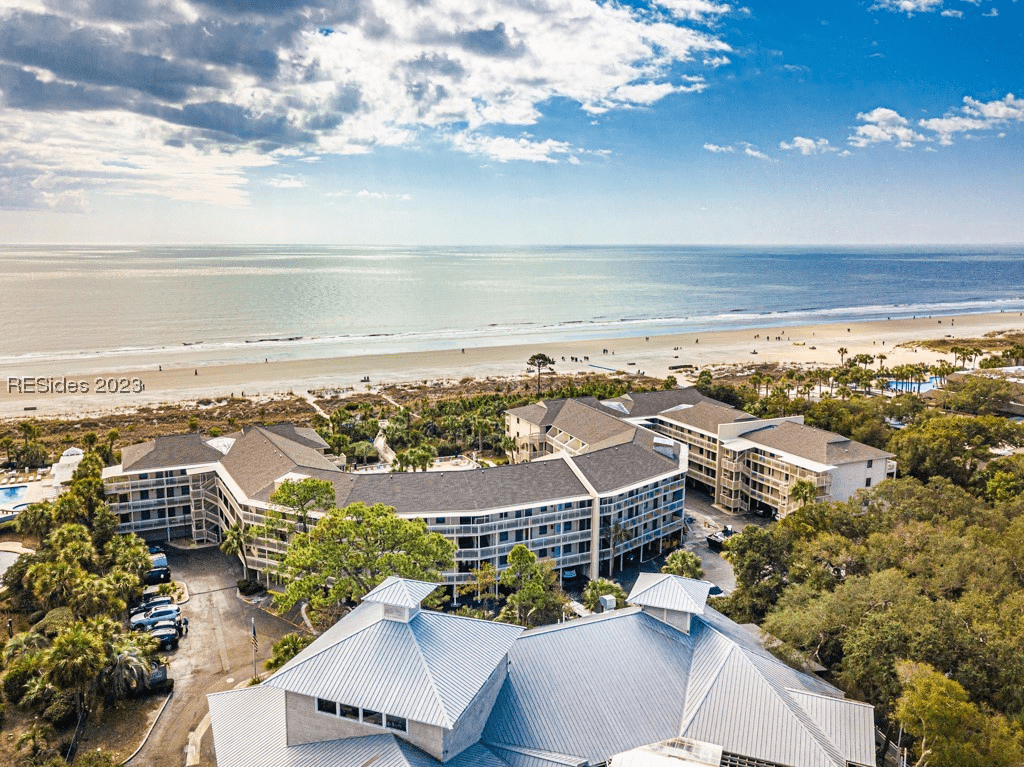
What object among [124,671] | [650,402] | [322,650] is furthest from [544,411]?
[322,650]

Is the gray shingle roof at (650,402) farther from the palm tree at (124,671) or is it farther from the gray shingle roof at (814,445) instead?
the palm tree at (124,671)

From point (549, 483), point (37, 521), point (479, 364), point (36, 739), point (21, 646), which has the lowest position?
point (36, 739)

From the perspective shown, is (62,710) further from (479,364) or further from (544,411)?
(479,364)

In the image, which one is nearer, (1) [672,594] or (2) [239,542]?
(1) [672,594]

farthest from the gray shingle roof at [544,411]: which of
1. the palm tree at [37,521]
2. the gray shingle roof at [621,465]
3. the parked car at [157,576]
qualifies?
the palm tree at [37,521]

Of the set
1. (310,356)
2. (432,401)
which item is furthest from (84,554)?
(310,356)

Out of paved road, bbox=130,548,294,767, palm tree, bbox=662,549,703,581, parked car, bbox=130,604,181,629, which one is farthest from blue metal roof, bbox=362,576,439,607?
parked car, bbox=130,604,181,629

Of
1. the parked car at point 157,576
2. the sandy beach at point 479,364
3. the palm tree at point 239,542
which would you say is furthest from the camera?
the sandy beach at point 479,364
